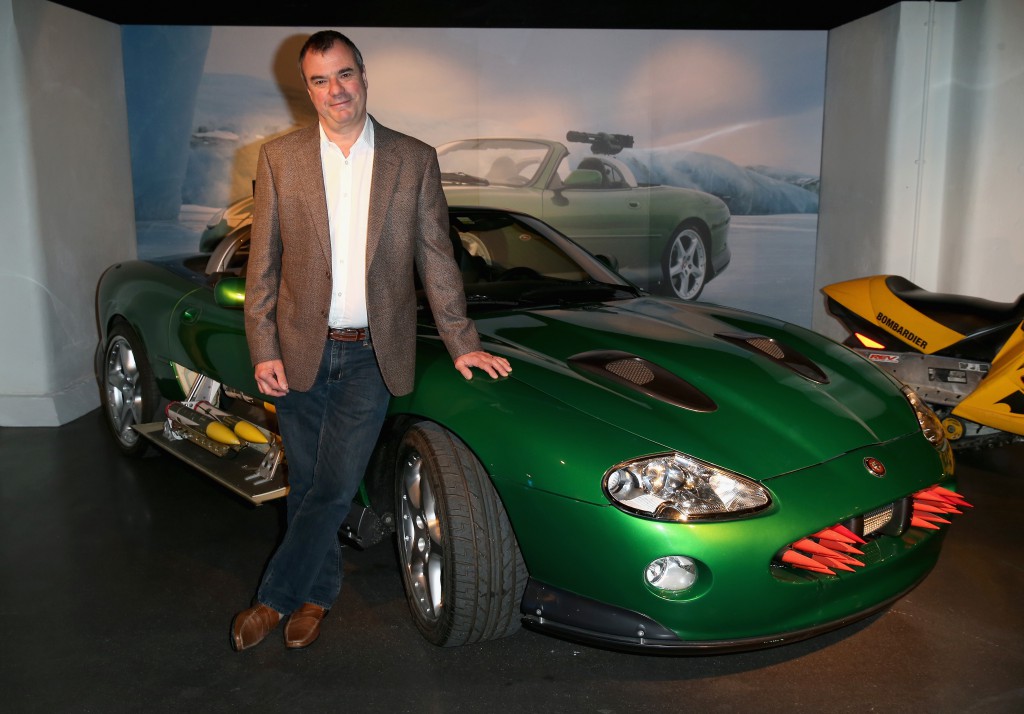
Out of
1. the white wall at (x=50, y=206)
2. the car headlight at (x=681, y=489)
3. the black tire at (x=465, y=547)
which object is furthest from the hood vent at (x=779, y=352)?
the white wall at (x=50, y=206)

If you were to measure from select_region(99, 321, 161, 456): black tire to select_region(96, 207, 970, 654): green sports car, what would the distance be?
145cm

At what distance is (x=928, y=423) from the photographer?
9.59ft

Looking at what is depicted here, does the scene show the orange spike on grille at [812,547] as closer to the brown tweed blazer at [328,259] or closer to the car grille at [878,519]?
the car grille at [878,519]

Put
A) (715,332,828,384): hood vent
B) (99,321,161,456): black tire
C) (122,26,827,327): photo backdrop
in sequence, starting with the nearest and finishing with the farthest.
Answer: (715,332,828,384): hood vent < (99,321,161,456): black tire < (122,26,827,327): photo backdrop

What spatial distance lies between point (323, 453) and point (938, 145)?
512 centimetres

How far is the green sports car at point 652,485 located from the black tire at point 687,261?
3.95m

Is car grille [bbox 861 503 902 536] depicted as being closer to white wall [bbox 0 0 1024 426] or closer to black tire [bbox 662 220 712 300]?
white wall [bbox 0 0 1024 426]

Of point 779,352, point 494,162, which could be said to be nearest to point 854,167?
point 494,162

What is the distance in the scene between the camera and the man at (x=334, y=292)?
261 centimetres

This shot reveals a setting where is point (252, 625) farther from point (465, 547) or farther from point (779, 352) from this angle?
point (779, 352)

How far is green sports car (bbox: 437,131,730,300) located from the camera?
7.06 meters

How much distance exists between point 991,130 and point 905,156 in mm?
549

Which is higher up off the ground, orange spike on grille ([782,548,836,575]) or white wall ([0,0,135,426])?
white wall ([0,0,135,426])

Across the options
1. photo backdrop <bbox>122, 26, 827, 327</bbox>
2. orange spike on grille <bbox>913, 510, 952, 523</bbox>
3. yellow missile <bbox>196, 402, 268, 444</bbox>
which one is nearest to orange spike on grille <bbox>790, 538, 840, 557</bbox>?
orange spike on grille <bbox>913, 510, 952, 523</bbox>
